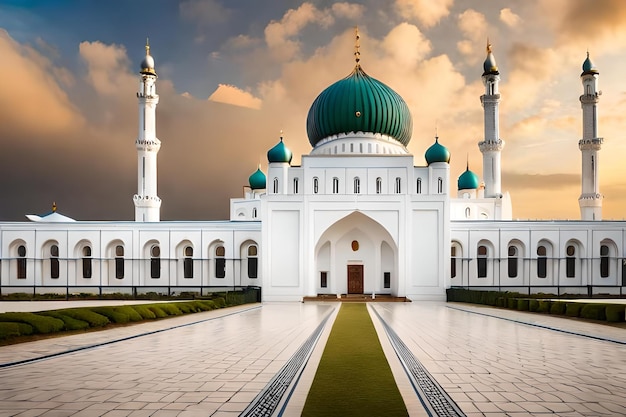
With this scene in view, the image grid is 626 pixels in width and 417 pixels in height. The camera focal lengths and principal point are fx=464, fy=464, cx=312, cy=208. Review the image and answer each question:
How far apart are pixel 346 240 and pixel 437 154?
6526mm

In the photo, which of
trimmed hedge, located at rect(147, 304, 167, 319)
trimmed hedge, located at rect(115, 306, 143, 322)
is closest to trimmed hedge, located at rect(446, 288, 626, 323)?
trimmed hedge, located at rect(147, 304, 167, 319)

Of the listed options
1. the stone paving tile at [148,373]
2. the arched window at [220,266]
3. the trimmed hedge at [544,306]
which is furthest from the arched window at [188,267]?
the trimmed hedge at [544,306]

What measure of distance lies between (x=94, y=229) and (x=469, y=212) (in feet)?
75.4

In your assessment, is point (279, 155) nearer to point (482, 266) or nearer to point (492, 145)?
point (482, 266)

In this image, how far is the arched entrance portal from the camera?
2423cm

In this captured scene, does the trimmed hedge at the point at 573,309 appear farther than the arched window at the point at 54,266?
No

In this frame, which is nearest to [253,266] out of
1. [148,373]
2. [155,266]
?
[155,266]

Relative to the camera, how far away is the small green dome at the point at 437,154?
24109 millimetres

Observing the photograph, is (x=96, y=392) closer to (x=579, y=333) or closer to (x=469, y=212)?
(x=579, y=333)

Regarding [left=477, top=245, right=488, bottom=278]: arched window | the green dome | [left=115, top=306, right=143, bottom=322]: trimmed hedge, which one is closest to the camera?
[left=115, top=306, right=143, bottom=322]: trimmed hedge

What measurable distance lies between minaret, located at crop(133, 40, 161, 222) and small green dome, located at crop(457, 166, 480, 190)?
21.4 meters

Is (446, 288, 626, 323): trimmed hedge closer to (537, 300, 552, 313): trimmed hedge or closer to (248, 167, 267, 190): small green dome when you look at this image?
(537, 300, 552, 313): trimmed hedge

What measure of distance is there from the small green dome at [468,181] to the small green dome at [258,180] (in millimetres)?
14622

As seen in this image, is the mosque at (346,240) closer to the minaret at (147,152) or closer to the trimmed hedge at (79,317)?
the minaret at (147,152)
